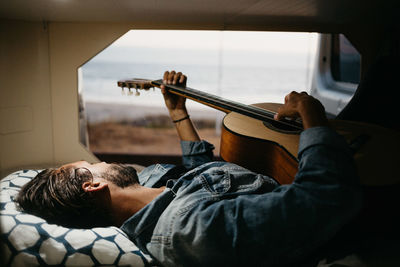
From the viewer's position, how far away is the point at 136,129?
9719 mm

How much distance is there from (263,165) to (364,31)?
100 centimetres

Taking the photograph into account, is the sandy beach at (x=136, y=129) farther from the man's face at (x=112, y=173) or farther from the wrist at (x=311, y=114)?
the wrist at (x=311, y=114)

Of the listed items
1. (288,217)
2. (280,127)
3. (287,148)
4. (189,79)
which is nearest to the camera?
(288,217)

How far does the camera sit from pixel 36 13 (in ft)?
5.66

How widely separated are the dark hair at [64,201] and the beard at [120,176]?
0.23 feet

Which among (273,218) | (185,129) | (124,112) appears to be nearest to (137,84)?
(185,129)

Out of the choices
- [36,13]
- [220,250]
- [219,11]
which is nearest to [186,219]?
[220,250]

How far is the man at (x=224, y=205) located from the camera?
2.24 ft

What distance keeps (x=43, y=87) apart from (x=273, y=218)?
226 centimetres

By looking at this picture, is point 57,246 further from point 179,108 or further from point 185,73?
point 185,73

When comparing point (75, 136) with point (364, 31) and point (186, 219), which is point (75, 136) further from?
point (364, 31)

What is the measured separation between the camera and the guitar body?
79 cm

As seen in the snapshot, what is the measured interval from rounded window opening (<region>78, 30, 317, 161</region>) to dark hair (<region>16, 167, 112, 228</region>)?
62 centimetres

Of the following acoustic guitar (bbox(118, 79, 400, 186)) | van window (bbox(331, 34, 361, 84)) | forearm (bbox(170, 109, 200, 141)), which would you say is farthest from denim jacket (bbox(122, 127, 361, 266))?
van window (bbox(331, 34, 361, 84))
